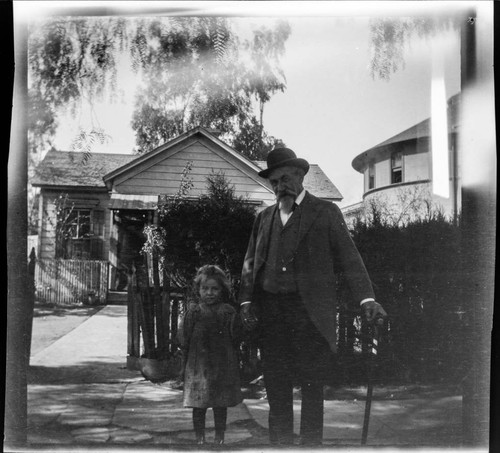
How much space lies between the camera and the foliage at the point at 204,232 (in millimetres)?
2369

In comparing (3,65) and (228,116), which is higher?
(3,65)

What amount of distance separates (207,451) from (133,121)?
175cm

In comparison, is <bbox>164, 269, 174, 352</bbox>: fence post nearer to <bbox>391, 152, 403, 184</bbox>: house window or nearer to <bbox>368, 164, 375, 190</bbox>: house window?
<bbox>368, 164, 375, 190</bbox>: house window

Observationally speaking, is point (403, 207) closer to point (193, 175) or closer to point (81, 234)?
point (193, 175)

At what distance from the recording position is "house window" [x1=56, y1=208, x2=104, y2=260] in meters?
2.38

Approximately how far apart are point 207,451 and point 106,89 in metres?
1.95

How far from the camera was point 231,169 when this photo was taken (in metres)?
2.42

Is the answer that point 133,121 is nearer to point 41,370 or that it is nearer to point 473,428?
point 41,370

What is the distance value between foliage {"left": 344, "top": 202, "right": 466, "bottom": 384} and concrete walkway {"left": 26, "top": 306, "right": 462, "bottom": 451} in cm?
30

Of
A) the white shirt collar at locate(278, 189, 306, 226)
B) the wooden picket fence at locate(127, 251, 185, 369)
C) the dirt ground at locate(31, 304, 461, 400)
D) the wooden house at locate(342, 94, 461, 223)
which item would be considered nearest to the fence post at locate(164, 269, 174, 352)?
the wooden picket fence at locate(127, 251, 185, 369)

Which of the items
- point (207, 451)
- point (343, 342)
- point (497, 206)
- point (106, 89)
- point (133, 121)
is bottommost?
point (207, 451)

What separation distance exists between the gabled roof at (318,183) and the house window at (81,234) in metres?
0.90

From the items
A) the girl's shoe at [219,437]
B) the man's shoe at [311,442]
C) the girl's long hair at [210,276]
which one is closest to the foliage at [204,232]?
the girl's long hair at [210,276]

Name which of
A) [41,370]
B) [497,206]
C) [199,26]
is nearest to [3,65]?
[199,26]
